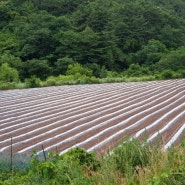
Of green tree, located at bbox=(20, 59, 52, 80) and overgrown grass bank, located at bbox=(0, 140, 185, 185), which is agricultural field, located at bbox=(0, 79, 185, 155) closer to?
overgrown grass bank, located at bbox=(0, 140, 185, 185)

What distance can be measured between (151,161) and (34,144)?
91.5 inches

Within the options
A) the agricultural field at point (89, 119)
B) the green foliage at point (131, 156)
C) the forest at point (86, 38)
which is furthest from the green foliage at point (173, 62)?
the green foliage at point (131, 156)

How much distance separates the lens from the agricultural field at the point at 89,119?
550 centimetres

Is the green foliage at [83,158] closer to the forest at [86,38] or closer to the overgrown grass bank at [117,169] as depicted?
the overgrown grass bank at [117,169]

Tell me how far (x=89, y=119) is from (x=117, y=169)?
136 inches

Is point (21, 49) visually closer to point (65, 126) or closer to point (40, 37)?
point (40, 37)

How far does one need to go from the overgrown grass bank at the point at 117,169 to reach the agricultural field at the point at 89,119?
412mm

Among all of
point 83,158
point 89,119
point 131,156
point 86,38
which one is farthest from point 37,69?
point 131,156

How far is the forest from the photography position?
3116 cm

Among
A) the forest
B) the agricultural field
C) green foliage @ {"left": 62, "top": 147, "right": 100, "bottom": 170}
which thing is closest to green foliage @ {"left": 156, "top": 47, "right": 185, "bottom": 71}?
the forest

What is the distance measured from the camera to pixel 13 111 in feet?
27.4

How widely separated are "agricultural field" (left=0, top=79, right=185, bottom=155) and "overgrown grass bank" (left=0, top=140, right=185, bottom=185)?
0.41m

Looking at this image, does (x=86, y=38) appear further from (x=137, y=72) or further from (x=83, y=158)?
(x=83, y=158)

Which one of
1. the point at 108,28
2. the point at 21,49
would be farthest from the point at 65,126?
the point at 108,28
